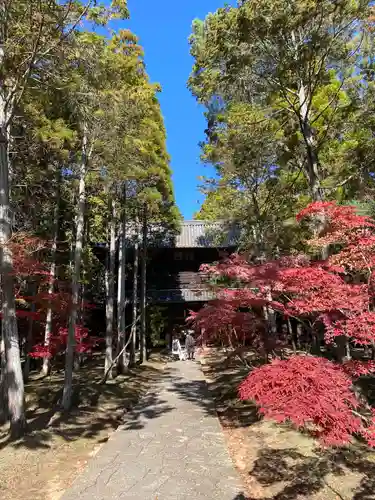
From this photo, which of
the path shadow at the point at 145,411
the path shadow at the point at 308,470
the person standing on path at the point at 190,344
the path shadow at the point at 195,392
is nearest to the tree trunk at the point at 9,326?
the path shadow at the point at 145,411

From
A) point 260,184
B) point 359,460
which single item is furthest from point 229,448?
point 260,184

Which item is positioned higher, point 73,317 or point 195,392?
point 73,317

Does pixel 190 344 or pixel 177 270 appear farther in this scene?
pixel 177 270

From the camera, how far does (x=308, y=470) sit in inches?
229

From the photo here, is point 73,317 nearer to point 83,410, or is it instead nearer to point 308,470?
point 83,410

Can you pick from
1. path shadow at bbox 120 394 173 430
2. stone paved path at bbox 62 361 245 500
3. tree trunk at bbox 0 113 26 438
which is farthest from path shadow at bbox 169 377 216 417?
tree trunk at bbox 0 113 26 438

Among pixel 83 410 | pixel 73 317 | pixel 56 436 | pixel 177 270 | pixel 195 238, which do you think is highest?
pixel 195 238

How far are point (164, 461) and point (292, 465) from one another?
81.6 inches

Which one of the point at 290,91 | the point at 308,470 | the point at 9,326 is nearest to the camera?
the point at 308,470

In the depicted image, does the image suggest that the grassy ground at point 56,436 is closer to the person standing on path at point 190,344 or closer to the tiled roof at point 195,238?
the person standing on path at point 190,344

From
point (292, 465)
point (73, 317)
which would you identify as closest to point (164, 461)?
point (292, 465)

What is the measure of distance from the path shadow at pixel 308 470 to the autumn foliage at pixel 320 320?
1.92 feet

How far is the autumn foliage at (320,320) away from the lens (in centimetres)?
438

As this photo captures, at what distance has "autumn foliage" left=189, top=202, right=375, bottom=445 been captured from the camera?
14.4 ft
